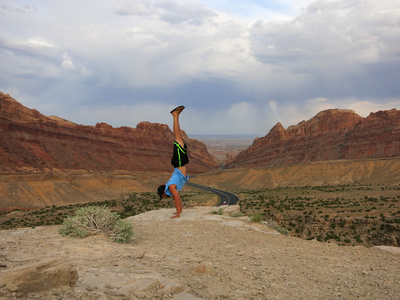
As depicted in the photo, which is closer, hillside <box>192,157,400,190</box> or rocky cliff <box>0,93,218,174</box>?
rocky cliff <box>0,93,218,174</box>

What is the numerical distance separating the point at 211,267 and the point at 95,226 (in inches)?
221

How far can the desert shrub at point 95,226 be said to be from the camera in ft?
33.0

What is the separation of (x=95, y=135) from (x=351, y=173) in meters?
74.8

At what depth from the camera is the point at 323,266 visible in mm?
7465

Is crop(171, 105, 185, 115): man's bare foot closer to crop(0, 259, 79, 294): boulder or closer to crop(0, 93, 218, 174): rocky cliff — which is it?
crop(0, 259, 79, 294): boulder

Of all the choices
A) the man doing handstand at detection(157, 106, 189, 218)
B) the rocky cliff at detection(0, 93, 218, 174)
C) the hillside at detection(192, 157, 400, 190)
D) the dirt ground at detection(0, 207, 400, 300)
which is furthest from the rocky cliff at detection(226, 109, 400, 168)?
the dirt ground at detection(0, 207, 400, 300)

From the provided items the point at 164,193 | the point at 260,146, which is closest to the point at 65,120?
the point at 260,146

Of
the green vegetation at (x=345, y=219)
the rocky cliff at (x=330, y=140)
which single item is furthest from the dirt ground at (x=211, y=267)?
the rocky cliff at (x=330, y=140)

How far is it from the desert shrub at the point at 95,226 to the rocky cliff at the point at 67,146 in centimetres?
5701

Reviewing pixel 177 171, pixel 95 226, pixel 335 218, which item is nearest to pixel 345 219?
pixel 335 218

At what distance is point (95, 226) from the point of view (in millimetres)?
10617

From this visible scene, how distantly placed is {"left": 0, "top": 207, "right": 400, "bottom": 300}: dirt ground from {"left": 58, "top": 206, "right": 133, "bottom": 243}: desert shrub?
39cm

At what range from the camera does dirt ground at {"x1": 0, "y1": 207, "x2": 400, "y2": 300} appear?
5.19 meters

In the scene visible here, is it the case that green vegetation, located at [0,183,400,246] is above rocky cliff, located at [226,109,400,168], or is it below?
below
